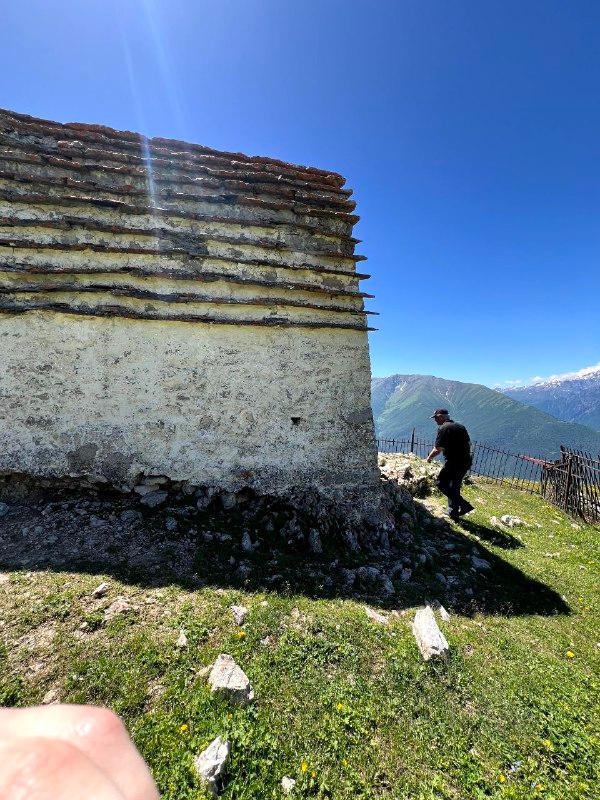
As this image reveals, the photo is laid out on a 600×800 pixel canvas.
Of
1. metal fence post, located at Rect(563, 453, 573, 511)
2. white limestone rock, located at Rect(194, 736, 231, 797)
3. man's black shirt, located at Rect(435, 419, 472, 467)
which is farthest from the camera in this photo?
metal fence post, located at Rect(563, 453, 573, 511)

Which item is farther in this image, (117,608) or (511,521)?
(511,521)

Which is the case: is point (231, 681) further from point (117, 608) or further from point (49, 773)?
point (49, 773)

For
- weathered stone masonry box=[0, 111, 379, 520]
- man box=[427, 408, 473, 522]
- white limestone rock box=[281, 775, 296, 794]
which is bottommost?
white limestone rock box=[281, 775, 296, 794]

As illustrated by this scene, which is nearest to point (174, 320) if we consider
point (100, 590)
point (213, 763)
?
point (100, 590)

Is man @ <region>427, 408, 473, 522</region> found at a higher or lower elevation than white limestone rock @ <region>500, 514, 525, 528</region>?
higher

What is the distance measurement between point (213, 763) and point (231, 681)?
66 centimetres

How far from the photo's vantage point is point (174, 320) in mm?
7023

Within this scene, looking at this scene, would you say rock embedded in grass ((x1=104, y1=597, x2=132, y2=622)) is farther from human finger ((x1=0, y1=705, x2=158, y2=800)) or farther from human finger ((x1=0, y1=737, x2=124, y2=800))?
human finger ((x1=0, y1=737, x2=124, y2=800))

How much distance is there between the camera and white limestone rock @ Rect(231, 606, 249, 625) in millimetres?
4477

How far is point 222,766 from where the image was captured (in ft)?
9.89

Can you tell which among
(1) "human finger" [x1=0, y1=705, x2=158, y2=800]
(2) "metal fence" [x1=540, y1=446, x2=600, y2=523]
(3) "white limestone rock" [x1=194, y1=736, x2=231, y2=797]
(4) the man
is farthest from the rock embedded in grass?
(2) "metal fence" [x1=540, y1=446, x2=600, y2=523]

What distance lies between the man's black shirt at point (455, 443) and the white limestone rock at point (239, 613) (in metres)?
6.13

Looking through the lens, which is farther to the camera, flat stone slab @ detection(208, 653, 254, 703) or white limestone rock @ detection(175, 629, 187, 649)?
white limestone rock @ detection(175, 629, 187, 649)

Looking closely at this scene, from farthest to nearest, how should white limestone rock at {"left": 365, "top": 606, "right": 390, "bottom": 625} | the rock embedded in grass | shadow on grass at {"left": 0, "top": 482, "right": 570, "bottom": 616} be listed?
shadow on grass at {"left": 0, "top": 482, "right": 570, "bottom": 616}, white limestone rock at {"left": 365, "top": 606, "right": 390, "bottom": 625}, the rock embedded in grass
